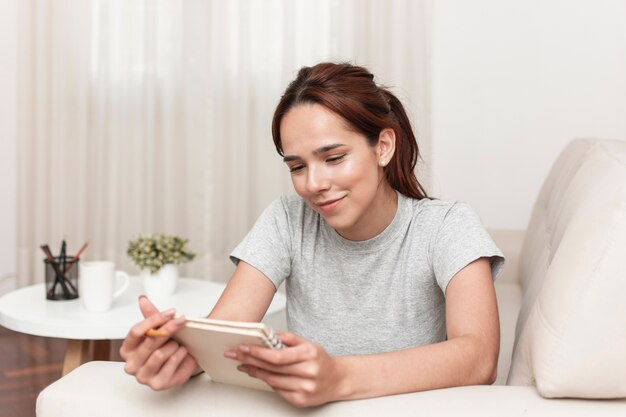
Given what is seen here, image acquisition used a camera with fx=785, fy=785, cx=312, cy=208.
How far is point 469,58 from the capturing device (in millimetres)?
3432

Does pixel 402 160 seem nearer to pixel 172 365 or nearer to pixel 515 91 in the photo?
pixel 172 365

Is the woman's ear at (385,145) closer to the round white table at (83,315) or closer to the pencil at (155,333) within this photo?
the pencil at (155,333)

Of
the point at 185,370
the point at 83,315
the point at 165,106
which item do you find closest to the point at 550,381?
the point at 185,370

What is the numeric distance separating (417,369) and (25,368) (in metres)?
2.16

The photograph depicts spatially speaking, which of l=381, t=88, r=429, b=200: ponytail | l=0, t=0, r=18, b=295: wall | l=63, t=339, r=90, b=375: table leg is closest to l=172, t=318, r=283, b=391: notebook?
l=381, t=88, r=429, b=200: ponytail

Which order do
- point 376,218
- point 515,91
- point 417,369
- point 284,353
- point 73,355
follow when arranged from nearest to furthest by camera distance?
1. point 284,353
2. point 417,369
3. point 376,218
4. point 73,355
5. point 515,91

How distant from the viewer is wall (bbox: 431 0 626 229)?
128 inches

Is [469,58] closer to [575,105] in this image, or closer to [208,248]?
[575,105]

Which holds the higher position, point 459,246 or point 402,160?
point 402,160

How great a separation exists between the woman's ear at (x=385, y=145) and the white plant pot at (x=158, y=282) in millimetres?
983

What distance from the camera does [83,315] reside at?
2.00 meters

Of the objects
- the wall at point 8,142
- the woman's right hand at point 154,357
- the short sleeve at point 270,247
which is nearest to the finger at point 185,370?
the woman's right hand at point 154,357

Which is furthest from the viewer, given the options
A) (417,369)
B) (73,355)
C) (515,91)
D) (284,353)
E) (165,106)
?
(165,106)

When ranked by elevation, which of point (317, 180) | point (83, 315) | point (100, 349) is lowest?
point (100, 349)
